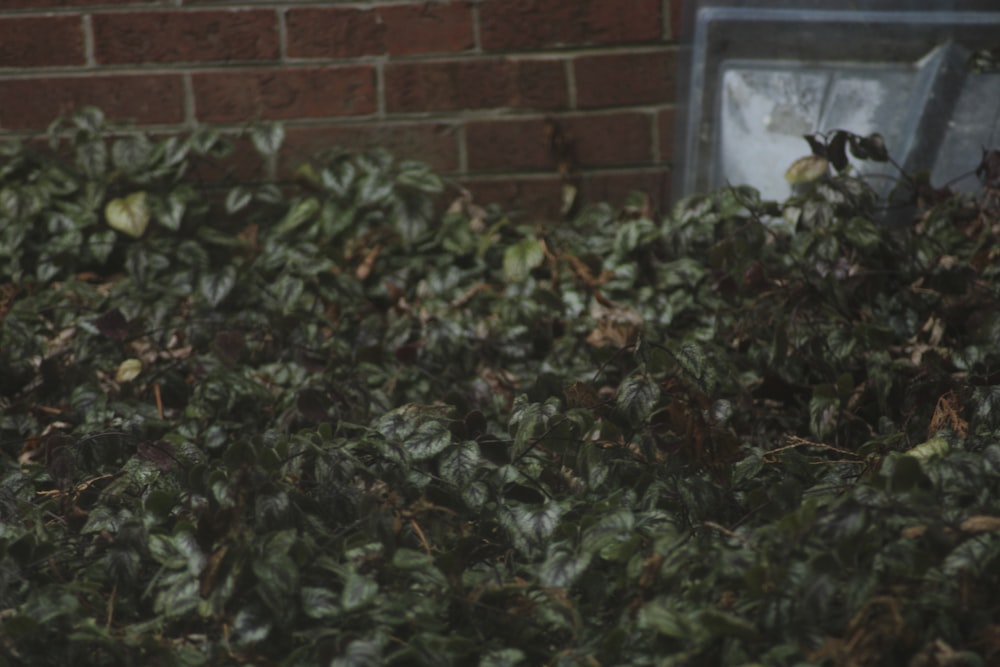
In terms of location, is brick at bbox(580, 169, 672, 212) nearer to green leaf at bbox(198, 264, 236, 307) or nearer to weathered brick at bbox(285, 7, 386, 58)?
weathered brick at bbox(285, 7, 386, 58)

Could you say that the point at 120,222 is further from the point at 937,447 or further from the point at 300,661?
the point at 937,447

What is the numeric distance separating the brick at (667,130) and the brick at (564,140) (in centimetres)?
3

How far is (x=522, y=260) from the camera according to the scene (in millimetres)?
2070

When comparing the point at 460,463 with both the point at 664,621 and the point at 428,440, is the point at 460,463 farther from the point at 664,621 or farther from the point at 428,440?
the point at 664,621

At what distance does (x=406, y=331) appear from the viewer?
1.94m

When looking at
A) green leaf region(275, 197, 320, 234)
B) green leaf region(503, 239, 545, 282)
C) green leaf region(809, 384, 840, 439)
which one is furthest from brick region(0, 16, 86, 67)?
green leaf region(809, 384, 840, 439)

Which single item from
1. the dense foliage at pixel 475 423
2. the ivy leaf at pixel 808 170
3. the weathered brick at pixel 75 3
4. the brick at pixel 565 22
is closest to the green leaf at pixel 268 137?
the dense foliage at pixel 475 423

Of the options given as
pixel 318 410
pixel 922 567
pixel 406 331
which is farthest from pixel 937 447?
pixel 406 331

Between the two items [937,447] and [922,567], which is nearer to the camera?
[922,567]

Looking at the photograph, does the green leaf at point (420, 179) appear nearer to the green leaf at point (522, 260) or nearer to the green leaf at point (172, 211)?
the green leaf at point (522, 260)

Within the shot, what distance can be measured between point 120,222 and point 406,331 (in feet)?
2.17

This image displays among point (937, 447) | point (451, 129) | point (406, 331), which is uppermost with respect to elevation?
point (451, 129)

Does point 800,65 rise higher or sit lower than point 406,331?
higher

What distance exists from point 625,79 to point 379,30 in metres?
0.55
